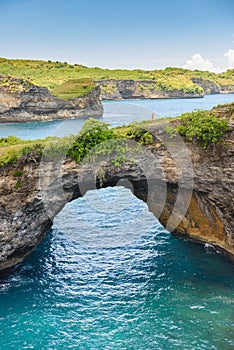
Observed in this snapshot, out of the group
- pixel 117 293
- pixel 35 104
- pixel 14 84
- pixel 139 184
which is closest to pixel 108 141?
pixel 139 184

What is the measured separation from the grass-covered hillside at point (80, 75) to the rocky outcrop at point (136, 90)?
5.04 feet

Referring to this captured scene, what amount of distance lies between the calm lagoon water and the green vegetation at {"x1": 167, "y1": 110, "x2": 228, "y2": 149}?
7.31 meters

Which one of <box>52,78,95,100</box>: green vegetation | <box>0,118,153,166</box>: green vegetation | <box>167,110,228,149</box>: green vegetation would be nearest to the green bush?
<box>167,110,228,149</box>: green vegetation

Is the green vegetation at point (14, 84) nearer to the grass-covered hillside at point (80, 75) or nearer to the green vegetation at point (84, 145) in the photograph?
the grass-covered hillside at point (80, 75)

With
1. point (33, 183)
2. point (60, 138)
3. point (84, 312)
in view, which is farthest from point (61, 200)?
point (84, 312)

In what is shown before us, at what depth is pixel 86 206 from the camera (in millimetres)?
31547

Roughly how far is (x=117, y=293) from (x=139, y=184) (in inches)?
276

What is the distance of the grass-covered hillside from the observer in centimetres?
9428

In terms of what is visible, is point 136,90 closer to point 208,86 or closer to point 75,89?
point 208,86

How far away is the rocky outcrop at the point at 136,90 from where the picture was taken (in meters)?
130

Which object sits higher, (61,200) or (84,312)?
(61,200)

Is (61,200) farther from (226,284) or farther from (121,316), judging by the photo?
(226,284)

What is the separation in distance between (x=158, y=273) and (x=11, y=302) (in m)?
8.12

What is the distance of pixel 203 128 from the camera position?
2000cm
